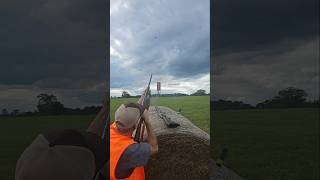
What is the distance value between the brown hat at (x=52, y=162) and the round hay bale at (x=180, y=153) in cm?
69

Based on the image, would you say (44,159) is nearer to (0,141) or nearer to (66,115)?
(66,115)

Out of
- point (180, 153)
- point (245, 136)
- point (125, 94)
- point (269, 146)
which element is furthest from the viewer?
point (245, 136)

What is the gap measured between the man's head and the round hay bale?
0.32 m

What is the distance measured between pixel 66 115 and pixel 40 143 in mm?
570

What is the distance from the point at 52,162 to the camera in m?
3.14

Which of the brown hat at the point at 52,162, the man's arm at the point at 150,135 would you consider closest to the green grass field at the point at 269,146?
the man's arm at the point at 150,135

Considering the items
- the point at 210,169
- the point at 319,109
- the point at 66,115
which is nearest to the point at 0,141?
the point at 66,115

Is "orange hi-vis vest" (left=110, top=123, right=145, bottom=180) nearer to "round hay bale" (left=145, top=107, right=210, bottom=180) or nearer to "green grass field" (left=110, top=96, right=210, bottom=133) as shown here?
"green grass field" (left=110, top=96, right=210, bottom=133)

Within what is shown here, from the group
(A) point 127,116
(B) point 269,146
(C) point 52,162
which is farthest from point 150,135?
(B) point 269,146

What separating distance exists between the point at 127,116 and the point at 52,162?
641 mm

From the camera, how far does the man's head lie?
3377mm

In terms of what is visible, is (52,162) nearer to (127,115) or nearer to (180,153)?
(127,115)

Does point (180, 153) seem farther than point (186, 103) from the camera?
Yes

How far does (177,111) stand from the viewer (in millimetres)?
3355
